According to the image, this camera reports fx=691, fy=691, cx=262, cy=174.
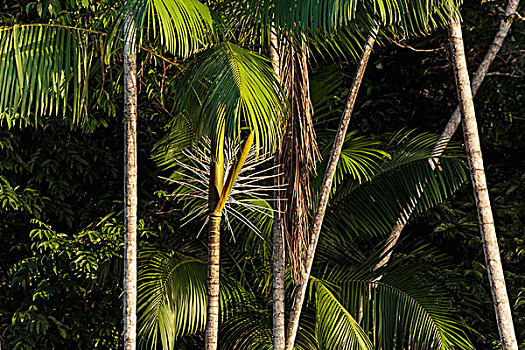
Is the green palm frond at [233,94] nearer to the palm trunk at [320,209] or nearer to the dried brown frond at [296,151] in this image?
the dried brown frond at [296,151]

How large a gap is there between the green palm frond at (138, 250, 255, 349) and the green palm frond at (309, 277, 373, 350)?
563 mm

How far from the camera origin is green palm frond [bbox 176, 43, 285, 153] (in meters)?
2.48

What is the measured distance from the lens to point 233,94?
247cm

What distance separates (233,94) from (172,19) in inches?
13.2

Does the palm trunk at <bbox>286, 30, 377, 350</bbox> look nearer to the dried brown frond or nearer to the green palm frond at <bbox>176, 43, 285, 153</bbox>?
the dried brown frond

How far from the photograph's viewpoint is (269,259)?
4410 millimetres

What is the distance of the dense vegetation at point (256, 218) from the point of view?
13.6 ft

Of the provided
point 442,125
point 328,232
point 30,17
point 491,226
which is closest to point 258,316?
point 328,232

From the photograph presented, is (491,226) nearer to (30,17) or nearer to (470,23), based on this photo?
(470,23)

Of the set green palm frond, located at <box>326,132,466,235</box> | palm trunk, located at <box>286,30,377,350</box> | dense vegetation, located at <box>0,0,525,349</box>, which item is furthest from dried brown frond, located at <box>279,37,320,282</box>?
green palm frond, located at <box>326,132,466,235</box>

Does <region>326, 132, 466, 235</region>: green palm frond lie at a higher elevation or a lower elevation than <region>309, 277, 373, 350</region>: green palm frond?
higher

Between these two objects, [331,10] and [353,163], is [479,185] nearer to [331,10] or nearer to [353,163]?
[353,163]

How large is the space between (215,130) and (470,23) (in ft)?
10.9

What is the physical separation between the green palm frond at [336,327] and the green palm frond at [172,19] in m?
1.89
